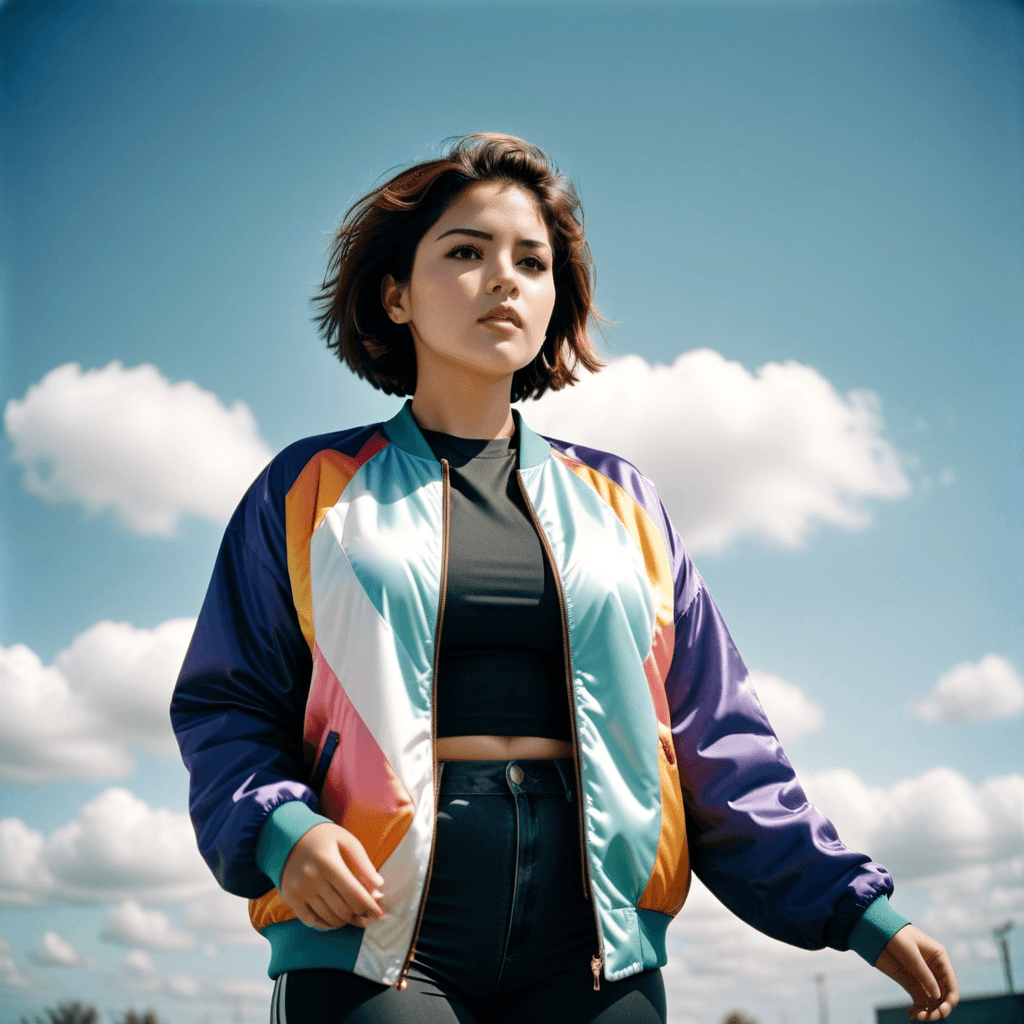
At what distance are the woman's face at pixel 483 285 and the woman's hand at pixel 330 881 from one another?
109cm

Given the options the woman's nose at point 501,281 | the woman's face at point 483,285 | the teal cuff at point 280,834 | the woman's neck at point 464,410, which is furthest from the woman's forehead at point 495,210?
the teal cuff at point 280,834

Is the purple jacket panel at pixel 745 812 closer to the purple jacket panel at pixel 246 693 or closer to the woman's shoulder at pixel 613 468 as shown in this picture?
the woman's shoulder at pixel 613 468

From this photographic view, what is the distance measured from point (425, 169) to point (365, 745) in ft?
4.54

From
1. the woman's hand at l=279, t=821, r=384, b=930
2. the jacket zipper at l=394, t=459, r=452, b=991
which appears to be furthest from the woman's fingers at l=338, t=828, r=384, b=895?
the jacket zipper at l=394, t=459, r=452, b=991

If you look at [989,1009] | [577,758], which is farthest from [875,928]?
[989,1009]

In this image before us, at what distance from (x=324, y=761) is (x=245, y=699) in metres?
A: 0.20

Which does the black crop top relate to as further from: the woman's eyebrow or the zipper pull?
the woman's eyebrow

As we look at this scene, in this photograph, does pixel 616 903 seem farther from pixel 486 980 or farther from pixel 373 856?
pixel 373 856

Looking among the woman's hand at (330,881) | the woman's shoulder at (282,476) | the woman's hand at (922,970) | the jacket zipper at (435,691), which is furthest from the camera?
the woman's shoulder at (282,476)

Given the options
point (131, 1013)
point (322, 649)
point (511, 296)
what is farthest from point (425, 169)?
point (131, 1013)

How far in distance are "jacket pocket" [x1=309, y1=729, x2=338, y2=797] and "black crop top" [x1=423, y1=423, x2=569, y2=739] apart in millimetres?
188

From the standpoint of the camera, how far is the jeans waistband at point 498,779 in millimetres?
1816

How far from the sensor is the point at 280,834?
1.65 m

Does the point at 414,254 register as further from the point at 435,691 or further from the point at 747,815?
the point at 747,815
